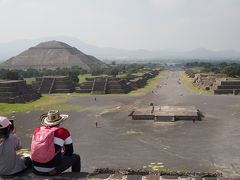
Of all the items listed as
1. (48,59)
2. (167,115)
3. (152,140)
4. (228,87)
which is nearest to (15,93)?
(167,115)

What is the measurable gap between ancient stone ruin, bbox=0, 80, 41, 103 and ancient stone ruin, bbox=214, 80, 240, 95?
2780 cm

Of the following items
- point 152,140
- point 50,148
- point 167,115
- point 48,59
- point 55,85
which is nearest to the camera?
point 50,148

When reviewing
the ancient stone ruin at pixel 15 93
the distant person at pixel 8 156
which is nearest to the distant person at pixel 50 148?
the distant person at pixel 8 156

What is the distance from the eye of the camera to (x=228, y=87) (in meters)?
53.8

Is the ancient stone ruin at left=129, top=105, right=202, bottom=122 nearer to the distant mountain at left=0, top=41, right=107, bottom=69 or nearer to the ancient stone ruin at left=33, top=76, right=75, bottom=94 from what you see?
the ancient stone ruin at left=33, top=76, right=75, bottom=94

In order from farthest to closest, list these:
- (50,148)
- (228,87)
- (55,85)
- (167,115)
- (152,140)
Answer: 1. (55,85)
2. (228,87)
3. (167,115)
4. (152,140)
5. (50,148)

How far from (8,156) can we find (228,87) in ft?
169

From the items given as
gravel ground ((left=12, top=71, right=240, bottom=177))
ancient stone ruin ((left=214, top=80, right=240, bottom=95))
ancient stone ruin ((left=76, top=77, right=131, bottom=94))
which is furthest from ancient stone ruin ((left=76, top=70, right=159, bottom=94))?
gravel ground ((left=12, top=71, right=240, bottom=177))

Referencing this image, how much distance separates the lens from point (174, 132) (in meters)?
25.7

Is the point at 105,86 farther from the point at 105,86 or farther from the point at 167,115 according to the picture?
the point at 167,115

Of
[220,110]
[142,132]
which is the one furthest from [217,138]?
[220,110]

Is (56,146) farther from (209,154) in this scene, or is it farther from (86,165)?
(209,154)

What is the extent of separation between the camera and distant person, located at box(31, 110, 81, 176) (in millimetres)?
5816

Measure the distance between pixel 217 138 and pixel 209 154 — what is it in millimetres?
4257
